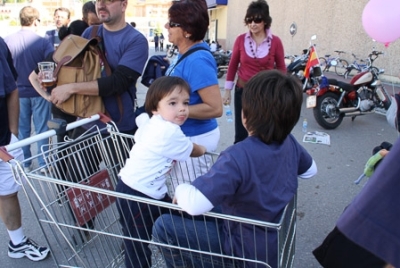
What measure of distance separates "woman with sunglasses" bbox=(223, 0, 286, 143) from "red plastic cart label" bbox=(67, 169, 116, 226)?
2.37m

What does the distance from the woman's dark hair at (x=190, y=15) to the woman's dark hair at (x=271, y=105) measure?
95 cm

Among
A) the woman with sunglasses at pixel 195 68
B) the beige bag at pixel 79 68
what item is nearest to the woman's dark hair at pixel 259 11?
the woman with sunglasses at pixel 195 68

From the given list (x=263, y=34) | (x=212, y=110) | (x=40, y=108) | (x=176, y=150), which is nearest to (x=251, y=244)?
(x=176, y=150)

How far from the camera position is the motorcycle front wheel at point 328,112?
6.74 metres

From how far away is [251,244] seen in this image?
5.55 ft

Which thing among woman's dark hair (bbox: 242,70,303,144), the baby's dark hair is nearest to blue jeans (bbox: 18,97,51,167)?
the baby's dark hair

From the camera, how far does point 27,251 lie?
298 cm

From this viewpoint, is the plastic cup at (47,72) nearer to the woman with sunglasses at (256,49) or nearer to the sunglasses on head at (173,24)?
the sunglasses on head at (173,24)

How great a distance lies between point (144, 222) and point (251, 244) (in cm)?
70

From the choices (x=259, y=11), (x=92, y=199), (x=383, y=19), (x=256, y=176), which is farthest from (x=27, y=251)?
(x=383, y=19)

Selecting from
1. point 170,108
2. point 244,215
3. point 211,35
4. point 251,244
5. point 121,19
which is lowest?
point 211,35

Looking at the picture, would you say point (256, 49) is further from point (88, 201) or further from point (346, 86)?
point (346, 86)

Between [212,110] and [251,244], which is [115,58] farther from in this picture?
[251,244]

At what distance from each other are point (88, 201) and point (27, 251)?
1.19m
